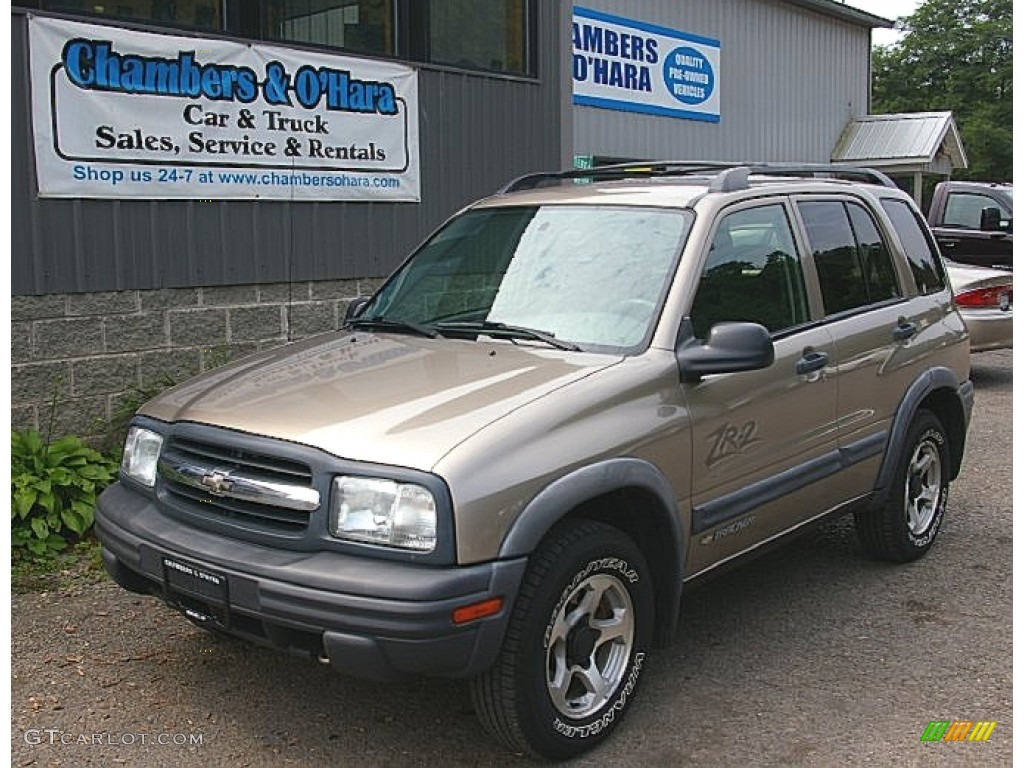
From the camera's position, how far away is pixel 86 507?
619 centimetres

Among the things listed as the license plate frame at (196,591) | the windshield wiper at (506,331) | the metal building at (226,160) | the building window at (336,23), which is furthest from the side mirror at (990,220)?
the license plate frame at (196,591)

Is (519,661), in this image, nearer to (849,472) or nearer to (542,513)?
(542,513)

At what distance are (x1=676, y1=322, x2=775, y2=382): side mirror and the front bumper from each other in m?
1.10

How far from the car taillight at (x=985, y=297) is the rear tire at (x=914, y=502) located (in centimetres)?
601

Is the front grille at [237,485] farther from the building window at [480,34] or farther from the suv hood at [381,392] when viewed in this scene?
the building window at [480,34]

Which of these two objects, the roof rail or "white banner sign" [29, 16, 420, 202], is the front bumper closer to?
the roof rail

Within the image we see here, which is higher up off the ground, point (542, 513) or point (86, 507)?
point (542, 513)

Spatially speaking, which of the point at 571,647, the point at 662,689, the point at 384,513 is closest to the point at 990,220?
the point at 662,689

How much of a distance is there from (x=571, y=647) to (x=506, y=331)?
128 cm

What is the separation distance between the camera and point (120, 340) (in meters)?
7.22

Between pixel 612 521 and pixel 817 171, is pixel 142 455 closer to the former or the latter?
pixel 612 521

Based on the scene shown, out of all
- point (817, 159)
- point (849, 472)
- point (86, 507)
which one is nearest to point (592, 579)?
point (849, 472)

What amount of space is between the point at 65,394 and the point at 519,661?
4.35 m

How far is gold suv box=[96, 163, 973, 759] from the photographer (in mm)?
3480
